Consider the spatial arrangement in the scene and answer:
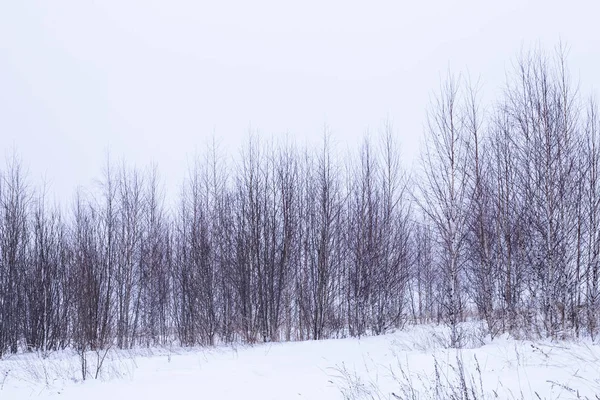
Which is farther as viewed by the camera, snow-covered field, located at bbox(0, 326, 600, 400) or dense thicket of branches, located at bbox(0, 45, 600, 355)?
dense thicket of branches, located at bbox(0, 45, 600, 355)

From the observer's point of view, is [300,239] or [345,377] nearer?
[345,377]

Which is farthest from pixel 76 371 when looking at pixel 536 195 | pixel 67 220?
pixel 67 220

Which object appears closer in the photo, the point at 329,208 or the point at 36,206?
the point at 329,208

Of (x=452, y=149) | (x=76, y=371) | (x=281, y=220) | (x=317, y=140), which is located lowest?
(x=76, y=371)

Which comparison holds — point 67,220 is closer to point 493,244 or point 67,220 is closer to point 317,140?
point 317,140

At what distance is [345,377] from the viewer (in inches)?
279

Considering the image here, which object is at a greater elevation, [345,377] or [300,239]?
[300,239]

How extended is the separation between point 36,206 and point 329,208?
13722 mm

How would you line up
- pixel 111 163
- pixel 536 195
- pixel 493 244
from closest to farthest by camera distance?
pixel 536 195
pixel 493 244
pixel 111 163

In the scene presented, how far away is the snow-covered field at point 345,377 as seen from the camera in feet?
16.6

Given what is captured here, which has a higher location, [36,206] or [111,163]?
[111,163]

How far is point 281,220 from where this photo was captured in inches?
756

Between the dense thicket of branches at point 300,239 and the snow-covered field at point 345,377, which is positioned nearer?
the snow-covered field at point 345,377

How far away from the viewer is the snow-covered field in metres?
5.05
